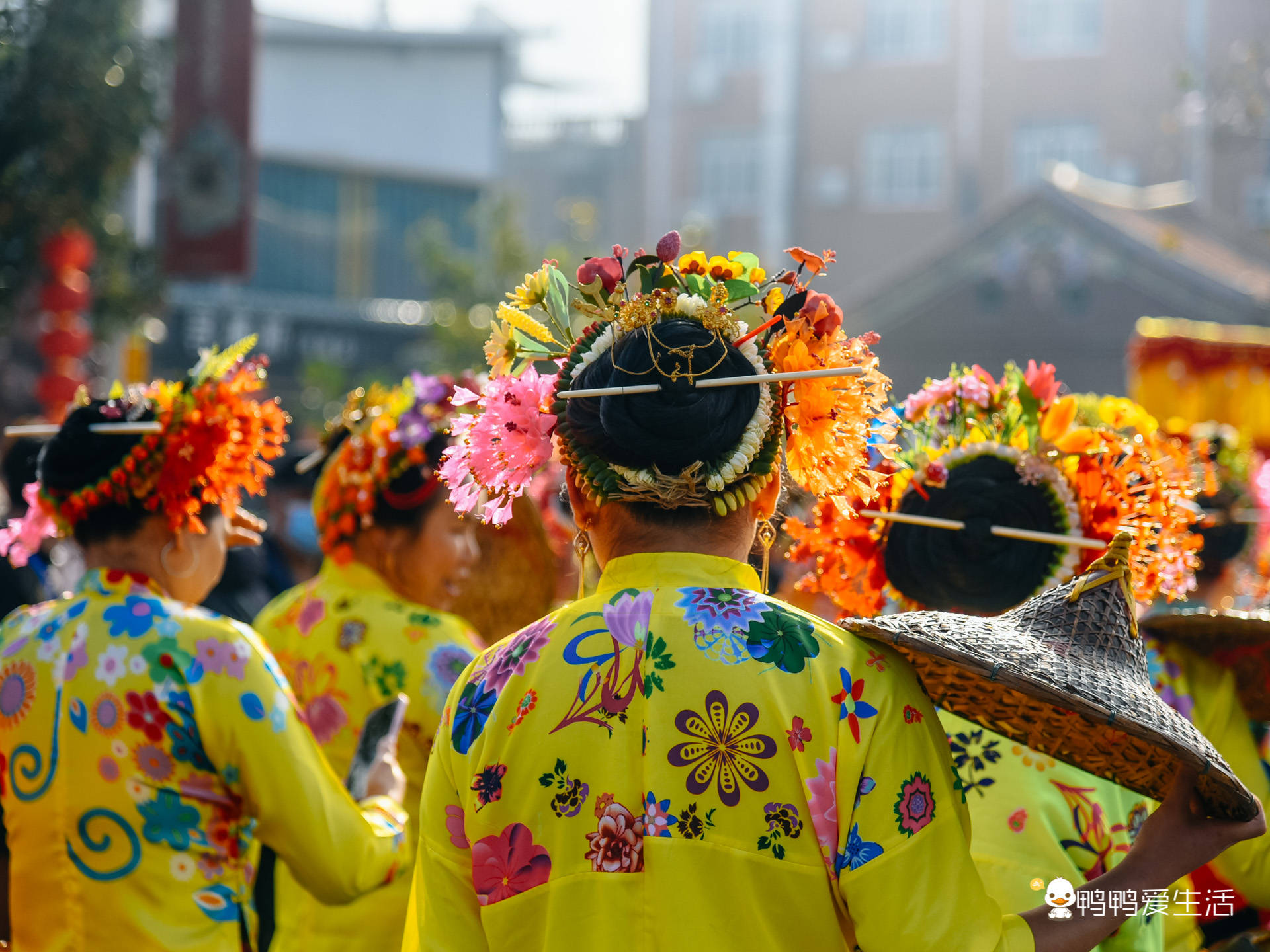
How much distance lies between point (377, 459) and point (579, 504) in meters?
1.56

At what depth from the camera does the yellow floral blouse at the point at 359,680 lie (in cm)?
278

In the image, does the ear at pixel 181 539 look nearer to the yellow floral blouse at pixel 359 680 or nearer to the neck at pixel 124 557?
the neck at pixel 124 557

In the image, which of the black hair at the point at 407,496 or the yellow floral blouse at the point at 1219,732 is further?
the black hair at the point at 407,496

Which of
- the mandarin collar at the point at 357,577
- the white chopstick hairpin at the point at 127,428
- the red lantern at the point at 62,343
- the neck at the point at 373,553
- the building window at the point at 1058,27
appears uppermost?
the building window at the point at 1058,27

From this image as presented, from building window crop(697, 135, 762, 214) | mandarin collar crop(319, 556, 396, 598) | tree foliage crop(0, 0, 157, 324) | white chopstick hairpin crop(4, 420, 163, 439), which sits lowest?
mandarin collar crop(319, 556, 396, 598)

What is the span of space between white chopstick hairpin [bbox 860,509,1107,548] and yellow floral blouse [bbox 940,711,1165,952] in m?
0.34

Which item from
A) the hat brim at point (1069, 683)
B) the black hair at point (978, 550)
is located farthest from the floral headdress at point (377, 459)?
the hat brim at point (1069, 683)

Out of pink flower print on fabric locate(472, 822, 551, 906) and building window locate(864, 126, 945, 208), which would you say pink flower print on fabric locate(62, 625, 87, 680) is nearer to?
pink flower print on fabric locate(472, 822, 551, 906)

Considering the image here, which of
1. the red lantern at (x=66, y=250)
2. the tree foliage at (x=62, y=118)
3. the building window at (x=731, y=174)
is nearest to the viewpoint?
the tree foliage at (x=62, y=118)

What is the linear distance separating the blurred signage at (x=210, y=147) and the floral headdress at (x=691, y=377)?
7.87 metres

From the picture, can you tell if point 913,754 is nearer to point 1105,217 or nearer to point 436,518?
point 436,518

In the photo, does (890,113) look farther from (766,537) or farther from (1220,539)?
(766,537)

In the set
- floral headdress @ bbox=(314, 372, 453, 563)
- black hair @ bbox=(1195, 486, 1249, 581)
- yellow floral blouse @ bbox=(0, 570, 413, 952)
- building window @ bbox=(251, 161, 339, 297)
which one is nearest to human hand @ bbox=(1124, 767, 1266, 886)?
yellow floral blouse @ bbox=(0, 570, 413, 952)

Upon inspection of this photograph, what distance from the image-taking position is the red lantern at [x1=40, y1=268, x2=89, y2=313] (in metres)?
8.28
